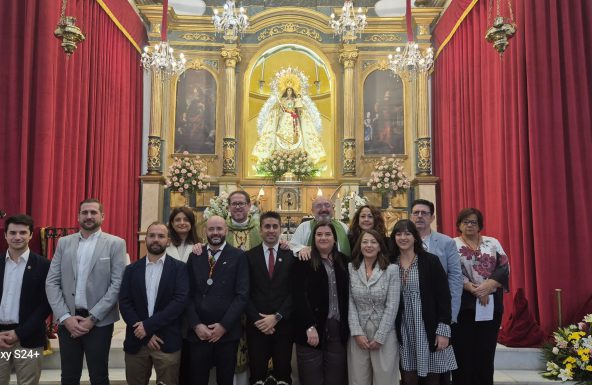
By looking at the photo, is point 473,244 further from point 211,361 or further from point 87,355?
point 87,355

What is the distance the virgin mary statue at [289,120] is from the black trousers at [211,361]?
21.1ft

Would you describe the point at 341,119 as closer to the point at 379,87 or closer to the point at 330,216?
the point at 379,87

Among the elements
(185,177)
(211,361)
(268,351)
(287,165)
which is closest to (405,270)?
(268,351)

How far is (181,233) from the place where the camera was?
351 centimetres

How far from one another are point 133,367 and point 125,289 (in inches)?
20.0

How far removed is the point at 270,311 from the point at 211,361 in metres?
0.51

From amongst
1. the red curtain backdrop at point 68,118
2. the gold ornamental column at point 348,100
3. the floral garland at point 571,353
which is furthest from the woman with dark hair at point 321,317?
the gold ornamental column at point 348,100

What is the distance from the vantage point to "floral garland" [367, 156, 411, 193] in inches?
316

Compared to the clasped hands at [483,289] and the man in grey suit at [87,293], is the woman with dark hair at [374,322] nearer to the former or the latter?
the clasped hands at [483,289]

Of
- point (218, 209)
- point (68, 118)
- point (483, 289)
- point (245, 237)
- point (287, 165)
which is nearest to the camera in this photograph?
point (483, 289)

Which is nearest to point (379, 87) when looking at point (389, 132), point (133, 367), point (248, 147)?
point (389, 132)

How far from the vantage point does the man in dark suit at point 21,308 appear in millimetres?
3074

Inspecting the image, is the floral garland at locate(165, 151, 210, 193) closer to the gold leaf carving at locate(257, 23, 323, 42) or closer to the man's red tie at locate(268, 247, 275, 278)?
the gold leaf carving at locate(257, 23, 323, 42)

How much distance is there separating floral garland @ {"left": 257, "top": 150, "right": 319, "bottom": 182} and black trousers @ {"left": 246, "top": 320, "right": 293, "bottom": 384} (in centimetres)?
557
